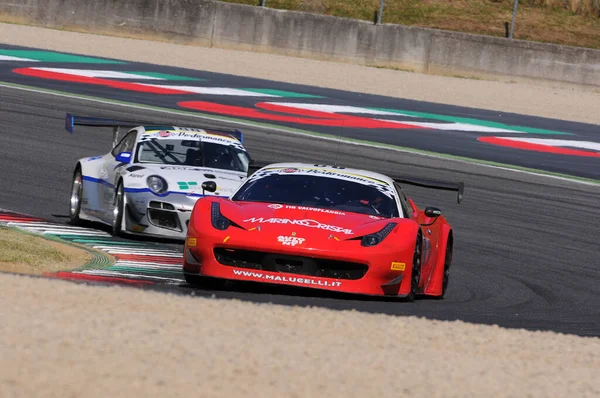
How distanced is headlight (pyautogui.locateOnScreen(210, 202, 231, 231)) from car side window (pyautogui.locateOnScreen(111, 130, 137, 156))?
4.09m

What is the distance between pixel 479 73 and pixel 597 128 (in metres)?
5.96

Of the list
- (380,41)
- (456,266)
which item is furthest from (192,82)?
(456,266)

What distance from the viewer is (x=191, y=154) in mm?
14617

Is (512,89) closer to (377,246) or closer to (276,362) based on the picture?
(377,246)

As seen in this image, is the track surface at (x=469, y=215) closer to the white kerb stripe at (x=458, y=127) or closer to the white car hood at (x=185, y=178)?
the white car hood at (x=185, y=178)

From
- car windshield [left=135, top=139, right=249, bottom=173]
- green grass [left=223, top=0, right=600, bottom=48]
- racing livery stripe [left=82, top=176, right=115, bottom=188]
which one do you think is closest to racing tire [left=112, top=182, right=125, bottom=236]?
racing livery stripe [left=82, top=176, right=115, bottom=188]

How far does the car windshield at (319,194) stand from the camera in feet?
36.7

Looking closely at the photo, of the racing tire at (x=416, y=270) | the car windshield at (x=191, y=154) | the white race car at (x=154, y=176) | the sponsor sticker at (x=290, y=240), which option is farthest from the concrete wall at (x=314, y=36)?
the sponsor sticker at (x=290, y=240)

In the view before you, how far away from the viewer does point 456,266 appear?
43.9 ft

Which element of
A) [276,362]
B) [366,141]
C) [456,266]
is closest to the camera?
[276,362]

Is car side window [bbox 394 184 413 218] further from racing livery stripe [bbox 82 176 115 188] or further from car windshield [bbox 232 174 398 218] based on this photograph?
racing livery stripe [bbox 82 176 115 188]

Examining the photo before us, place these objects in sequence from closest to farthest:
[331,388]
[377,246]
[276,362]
→ [331,388]
[276,362]
[377,246]

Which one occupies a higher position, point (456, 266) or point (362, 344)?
point (362, 344)

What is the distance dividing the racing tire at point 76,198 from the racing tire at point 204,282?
4100mm
